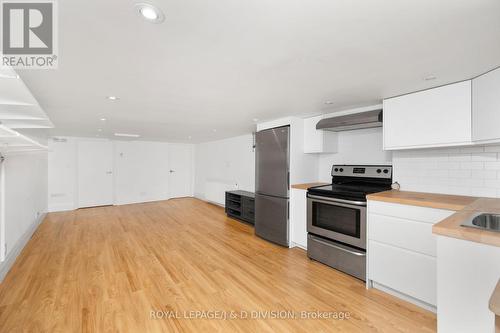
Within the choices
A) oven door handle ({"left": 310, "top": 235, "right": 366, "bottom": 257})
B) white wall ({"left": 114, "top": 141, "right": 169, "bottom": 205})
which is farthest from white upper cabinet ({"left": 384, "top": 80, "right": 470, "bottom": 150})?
white wall ({"left": 114, "top": 141, "right": 169, "bottom": 205})

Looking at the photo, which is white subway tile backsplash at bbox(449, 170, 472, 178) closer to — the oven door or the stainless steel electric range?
the stainless steel electric range

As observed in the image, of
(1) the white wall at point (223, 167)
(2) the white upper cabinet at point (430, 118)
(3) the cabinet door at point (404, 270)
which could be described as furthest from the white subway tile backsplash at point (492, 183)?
(1) the white wall at point (223, 167)

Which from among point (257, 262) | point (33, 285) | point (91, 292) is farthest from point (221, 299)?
point (33, 285)

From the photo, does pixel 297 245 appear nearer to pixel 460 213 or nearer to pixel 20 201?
pixel 460 213

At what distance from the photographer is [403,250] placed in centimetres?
198

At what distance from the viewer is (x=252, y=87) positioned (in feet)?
6.86

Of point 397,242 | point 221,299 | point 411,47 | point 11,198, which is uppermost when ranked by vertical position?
point 411,47

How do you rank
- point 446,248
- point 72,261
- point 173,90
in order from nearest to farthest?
point 446,248, point 173,90, point 72,261

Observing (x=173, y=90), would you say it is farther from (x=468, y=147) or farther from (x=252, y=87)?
(x=468, y=147)

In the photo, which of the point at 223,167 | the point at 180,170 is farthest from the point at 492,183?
the point at 180,170

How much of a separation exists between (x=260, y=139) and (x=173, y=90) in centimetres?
182

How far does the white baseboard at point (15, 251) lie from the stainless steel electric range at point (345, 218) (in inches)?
142

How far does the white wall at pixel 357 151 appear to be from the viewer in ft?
9.29

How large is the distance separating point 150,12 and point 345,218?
2568mm
